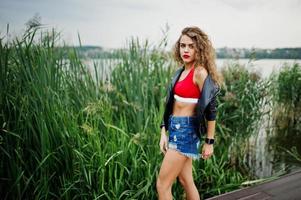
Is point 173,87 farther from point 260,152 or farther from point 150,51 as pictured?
point 260,152

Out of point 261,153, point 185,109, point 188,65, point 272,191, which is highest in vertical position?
point 188,65

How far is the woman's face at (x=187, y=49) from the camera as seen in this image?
1575 millimetres

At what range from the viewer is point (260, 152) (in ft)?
12.9

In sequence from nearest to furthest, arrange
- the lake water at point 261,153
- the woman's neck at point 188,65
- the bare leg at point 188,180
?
1. the woman's neck at point 188,65
2. the bare leg at point 188,180
3. the lake water at point 261,153

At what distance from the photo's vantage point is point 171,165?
1597 millimetres

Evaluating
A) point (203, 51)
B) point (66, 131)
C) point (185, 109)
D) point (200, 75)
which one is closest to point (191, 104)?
point (185, 109)

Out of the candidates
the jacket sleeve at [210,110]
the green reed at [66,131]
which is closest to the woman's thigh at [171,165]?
the jacket sleeve at [210,110]

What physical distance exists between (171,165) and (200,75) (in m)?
0.45

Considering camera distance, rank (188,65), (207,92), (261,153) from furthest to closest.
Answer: (261,153) → (188,65) → (207,92)

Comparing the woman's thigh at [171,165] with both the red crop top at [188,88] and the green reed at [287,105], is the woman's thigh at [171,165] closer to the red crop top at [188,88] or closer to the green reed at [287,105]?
the red crop top at [188,88]

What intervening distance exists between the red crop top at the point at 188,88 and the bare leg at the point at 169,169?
281 millimetres

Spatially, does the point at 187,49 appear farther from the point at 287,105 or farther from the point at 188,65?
the point at 287,105

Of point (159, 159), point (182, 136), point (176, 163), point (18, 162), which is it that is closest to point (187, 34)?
point (182, 136)

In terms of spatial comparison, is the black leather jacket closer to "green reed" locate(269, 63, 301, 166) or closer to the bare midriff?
the bare midriff
